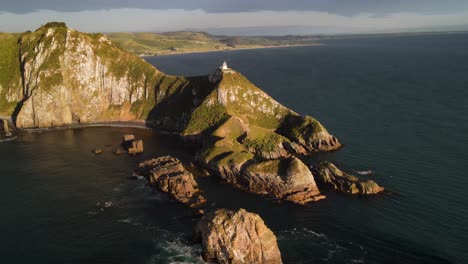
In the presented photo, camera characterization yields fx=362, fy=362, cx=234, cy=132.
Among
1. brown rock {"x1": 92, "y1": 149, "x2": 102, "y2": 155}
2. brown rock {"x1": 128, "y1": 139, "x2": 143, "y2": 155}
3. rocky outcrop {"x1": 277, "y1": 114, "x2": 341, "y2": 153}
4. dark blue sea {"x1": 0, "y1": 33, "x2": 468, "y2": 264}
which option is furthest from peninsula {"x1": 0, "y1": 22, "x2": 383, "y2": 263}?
brown rock {"x1": 92, "y1": 149, "x2": 102, "y2": 155}

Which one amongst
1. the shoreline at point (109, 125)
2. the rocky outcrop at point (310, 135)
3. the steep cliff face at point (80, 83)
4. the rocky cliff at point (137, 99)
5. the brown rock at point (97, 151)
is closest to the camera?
the brown rock at point (97, 151)

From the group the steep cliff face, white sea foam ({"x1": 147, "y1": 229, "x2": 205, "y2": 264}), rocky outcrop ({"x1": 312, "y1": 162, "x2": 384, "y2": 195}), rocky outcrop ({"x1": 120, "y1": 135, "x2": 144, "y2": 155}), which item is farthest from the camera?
the steep cliff face

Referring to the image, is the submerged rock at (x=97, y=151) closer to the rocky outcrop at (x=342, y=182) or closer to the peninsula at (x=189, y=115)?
the peninsula at (x=189, y=115)

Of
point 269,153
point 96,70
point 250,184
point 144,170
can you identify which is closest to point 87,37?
point 96,70

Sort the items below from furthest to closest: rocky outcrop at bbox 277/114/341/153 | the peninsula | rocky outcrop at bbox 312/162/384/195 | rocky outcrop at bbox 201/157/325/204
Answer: rocky outcrop at bbox 277/114/341/153 → the peninsula → rocky outcrop at bbox 312/162/384/195 → rocky outcrop at bbox 201/157/325/204

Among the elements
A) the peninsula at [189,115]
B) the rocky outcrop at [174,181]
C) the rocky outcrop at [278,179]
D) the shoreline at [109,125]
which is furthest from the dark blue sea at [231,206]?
the shoreline at [109,125]

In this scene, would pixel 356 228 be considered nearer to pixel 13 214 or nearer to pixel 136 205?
pixel 136 205

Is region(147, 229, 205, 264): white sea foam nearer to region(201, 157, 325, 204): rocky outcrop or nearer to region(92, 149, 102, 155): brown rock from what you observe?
region(201, 157, 325, 204): rocky outcrop
